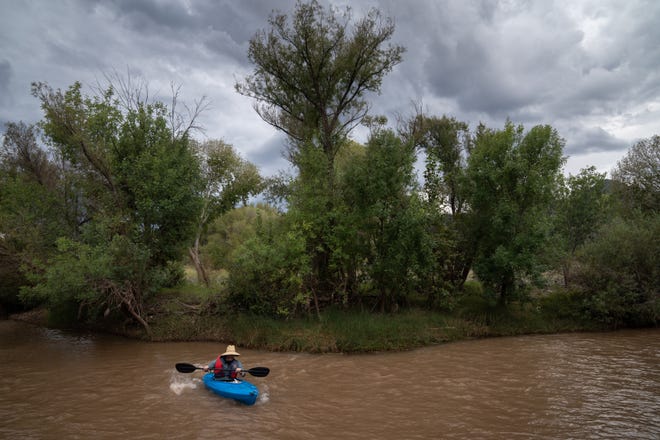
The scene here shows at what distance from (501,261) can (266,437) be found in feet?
44.0

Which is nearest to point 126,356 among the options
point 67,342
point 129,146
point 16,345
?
point 67,342

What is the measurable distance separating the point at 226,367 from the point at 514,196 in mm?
15031

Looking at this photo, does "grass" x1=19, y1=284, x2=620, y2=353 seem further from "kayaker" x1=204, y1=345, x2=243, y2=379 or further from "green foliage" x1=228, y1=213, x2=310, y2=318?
"kayaker" x1=204, y1=345, x2=243, y2=379

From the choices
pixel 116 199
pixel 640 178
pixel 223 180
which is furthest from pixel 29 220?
pixel 640 178

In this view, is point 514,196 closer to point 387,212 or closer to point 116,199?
point 387,212

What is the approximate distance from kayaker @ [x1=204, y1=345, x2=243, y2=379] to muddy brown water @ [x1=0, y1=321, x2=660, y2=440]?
0.67 metres

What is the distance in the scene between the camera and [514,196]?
→ 19.2 metres

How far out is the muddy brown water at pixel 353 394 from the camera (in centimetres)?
952

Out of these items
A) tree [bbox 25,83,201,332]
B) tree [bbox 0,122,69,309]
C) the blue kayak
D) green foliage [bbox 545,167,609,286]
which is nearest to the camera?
the blue kayak

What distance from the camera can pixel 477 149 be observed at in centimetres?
2008

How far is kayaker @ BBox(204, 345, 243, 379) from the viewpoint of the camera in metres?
11.7

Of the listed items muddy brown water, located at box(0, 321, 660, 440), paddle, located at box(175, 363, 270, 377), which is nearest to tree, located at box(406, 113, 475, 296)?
muddy brown water, located at box(0, 321, 660, 440)

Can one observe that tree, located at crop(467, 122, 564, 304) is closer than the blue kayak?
No

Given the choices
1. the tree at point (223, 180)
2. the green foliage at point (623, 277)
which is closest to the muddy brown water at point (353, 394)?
the green foliage at point (623, 277)
